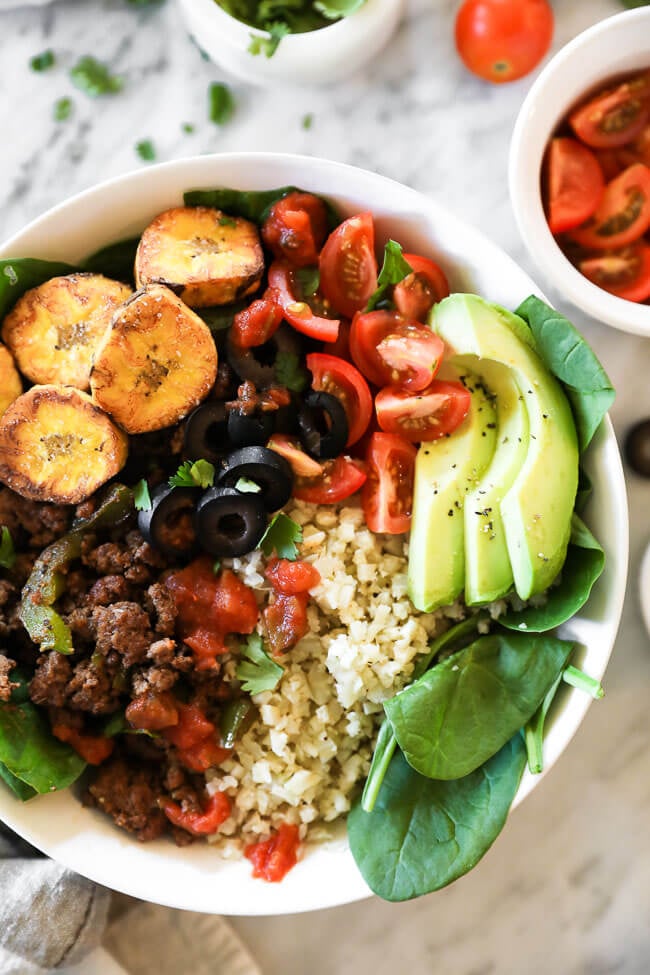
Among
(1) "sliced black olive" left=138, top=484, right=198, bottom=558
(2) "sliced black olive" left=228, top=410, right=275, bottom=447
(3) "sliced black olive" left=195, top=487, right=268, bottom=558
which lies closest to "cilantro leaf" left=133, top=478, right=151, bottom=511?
(1) "sliced black olive" left=138, top=484, right=198, bottom=558

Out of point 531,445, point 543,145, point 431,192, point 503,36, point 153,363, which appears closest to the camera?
point 531,445

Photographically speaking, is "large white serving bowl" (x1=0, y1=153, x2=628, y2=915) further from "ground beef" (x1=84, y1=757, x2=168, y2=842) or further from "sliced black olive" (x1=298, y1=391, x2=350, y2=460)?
"sliced black olive" (x1=298, y1=391, x2=350, y2=460)

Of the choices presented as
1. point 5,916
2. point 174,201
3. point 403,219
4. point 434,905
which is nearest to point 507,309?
point 403,219

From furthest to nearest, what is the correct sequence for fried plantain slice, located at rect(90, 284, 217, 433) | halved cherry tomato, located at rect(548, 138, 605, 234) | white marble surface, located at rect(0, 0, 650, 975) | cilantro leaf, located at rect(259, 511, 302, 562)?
white marble surface, located at rect(0, 0, 650, 975), halved cherry tomato, located at rect(548, 138, 605, 234), cilantro leaf, located at rect(259, 511, 302, 562), fried plantain slice, located at rect(90, 284, 217, 433)

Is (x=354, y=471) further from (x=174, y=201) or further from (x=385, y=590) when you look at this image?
(x=174, y=201)

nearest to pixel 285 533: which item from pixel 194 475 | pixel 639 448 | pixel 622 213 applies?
pixel 194 475

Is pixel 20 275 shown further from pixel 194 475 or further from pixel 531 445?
pixel 531 445
